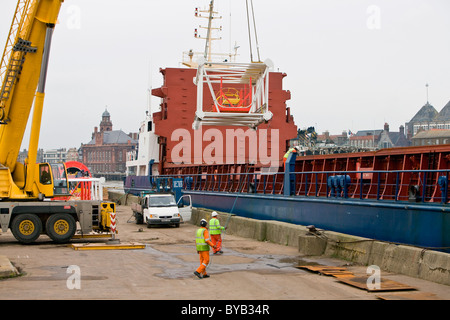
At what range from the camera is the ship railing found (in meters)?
16.2

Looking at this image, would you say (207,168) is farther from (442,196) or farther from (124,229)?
(442,196)

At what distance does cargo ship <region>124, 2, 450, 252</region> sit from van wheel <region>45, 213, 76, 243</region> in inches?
331

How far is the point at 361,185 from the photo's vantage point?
18578mm

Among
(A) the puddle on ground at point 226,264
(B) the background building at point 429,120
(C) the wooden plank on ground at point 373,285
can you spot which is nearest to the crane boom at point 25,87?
(A) the puddle on ground at point 226,264

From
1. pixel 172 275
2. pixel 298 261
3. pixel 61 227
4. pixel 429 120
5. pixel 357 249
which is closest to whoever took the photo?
pixel 172 275

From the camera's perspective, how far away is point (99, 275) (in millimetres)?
14250

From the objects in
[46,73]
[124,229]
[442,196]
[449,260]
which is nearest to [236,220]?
[124,229]

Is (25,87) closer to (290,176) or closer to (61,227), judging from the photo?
(61,227)

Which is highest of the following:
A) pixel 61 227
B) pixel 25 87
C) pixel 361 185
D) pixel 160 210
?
pixel 25 87

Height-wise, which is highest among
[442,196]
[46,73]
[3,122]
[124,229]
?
[46,73]

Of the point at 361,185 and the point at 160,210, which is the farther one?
the point at 160,210

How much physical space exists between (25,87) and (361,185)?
38.6 ft

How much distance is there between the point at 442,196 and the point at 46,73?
1344cm

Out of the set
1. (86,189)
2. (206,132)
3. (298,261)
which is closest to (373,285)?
(298,261)
